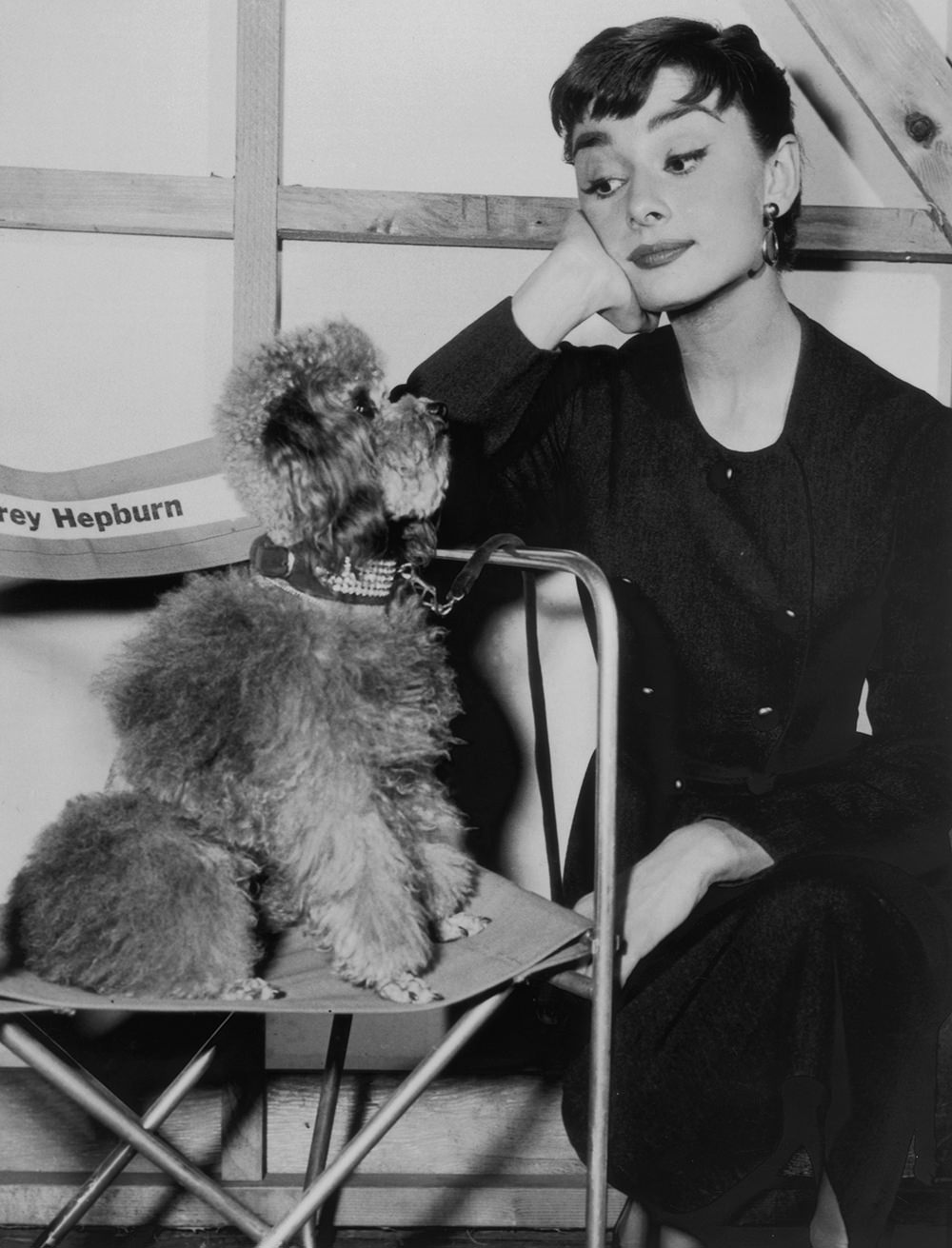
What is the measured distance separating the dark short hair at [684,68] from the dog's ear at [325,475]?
675 mm

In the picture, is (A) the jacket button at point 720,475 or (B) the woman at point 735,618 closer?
(B) the woman at point 735,618

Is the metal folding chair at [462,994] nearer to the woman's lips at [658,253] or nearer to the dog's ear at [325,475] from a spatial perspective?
the dog's ear at [325,475]

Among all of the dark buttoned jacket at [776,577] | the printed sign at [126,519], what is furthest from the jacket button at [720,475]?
the printed sign at [126,519]

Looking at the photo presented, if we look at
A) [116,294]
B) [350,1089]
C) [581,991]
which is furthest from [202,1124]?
[116,294]

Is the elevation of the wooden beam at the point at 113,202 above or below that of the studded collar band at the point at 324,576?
above

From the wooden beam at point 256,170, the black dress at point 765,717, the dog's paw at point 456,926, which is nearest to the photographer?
the dog's paw at point 456,926

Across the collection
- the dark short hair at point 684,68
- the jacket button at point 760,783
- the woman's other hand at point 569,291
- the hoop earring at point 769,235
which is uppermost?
the dark short hair at point 684,68

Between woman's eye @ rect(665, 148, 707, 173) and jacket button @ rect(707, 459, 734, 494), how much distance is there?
1.37 ft

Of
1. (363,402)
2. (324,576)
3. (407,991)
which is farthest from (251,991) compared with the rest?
(363,402)

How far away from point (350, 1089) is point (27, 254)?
Answer: 1523 millimetres

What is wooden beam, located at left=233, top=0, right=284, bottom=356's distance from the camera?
77.4 inches

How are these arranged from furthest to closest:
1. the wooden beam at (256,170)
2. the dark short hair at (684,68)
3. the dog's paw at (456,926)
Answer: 1. the wooden beam at (256,170)
2. the dark short hair at (684,68)
3. the dog's paw at (456,926)

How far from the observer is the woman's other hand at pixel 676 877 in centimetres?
159

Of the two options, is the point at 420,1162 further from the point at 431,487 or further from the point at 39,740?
the point at 431,487
